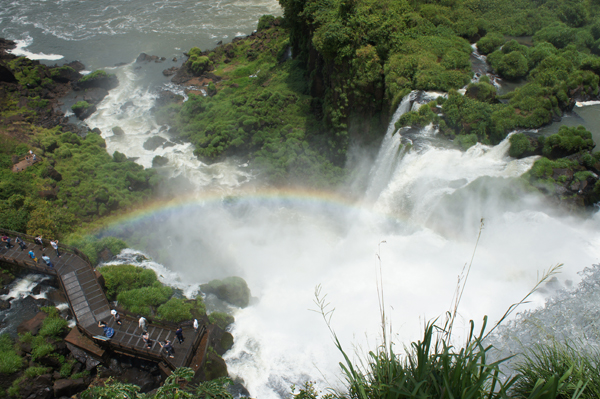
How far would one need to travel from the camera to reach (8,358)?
16.2 m

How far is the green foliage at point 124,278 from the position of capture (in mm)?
20219

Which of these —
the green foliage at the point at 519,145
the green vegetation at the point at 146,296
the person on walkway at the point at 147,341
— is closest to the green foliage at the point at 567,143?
the green foliage at the point at 519,145

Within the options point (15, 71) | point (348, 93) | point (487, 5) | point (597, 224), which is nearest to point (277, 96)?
point (348, 93)

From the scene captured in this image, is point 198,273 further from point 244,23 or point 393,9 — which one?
point 244,23

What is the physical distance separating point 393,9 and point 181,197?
21.3 m

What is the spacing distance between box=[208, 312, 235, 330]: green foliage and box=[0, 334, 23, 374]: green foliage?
786cm

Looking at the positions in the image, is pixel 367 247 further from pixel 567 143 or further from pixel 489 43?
pixel 489 43

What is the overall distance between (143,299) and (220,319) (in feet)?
13.4

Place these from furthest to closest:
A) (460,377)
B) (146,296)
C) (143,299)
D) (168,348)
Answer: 1. (146,296)
2. (143,299)
3. (168,348)
4. (460,377)

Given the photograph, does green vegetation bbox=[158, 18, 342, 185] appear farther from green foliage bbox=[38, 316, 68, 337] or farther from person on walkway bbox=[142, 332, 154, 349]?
green foliage bbox=[38, 316, 68, 337]

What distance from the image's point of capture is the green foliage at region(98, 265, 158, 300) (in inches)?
796

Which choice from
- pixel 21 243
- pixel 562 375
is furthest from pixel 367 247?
pixel 21 243

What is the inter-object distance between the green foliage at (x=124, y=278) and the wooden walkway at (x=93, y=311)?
2.68ft

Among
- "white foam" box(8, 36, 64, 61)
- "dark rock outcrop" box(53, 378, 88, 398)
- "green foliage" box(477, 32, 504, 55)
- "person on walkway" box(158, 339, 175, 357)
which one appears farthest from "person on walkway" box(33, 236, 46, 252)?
"white foam" box(8, 36, 64, 61)
